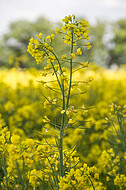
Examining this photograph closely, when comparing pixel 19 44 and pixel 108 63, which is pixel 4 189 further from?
pixel 108 63

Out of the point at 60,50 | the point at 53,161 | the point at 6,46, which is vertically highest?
the point at 6,46

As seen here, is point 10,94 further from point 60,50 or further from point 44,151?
point 60,50

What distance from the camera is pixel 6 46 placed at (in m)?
23.3

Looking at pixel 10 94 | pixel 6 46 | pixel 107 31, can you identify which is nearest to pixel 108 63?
pixel 107 31

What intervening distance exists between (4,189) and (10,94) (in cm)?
381

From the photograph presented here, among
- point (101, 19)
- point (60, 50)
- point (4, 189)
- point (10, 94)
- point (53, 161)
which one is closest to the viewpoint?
point (53, 161)

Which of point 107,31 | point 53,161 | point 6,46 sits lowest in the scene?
point 53,161

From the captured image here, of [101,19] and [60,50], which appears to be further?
[101,19]

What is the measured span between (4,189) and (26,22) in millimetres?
24283

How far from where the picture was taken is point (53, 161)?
62.7 inches

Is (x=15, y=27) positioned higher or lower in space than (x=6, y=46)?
higher

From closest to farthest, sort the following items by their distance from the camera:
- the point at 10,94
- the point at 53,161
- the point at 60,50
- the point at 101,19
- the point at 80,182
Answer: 1. the point at 80,182
2. the point at 53,161
3. the point at 10,94
4. the point at 60,50
5. the point at 101,19

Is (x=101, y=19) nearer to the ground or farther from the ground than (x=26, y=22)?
farther from the ground

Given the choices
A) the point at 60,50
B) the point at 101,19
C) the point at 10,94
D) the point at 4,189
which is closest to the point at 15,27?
the point at 60,50
